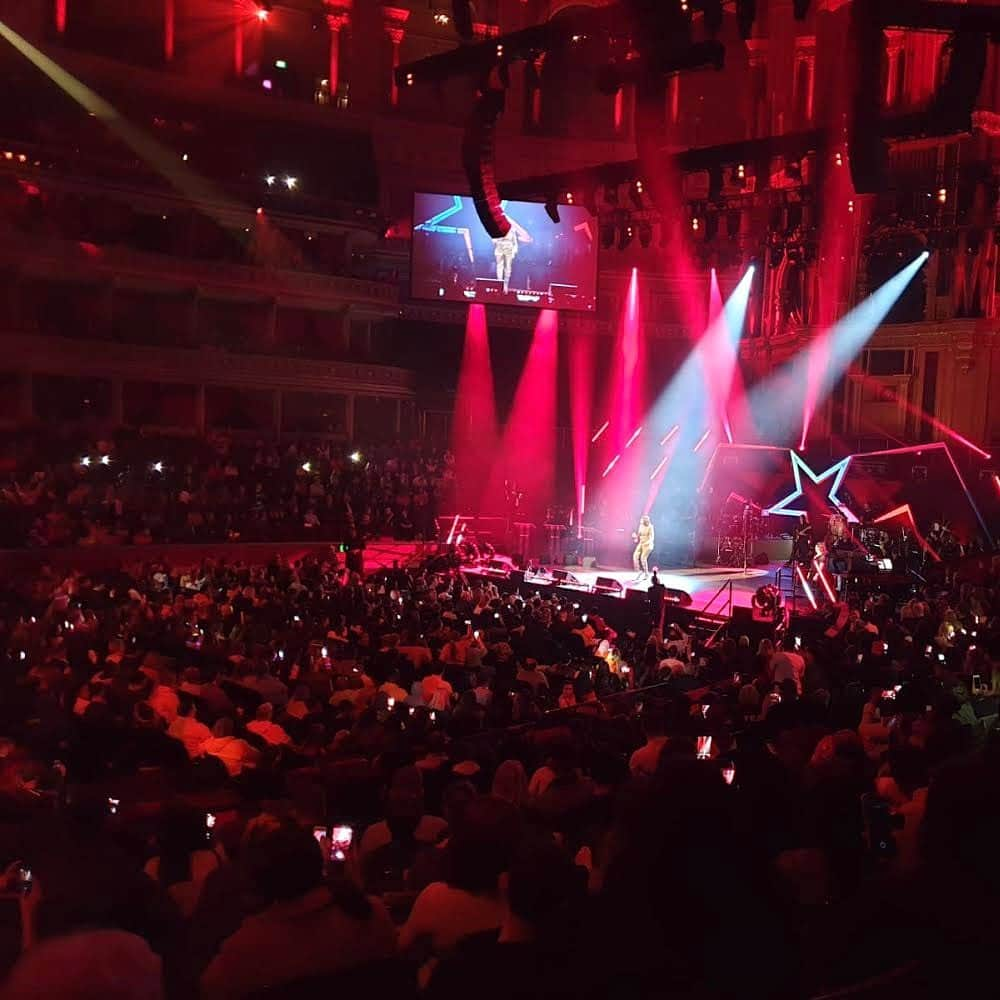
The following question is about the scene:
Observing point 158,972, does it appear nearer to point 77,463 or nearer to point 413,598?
point 413,598

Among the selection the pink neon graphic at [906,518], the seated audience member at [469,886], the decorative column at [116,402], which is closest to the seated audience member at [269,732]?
the seated audience member at [469,886]

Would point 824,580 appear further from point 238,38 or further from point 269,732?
point 238,38

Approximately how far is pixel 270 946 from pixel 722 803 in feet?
4.10

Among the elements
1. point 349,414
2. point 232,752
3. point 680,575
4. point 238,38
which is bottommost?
point 680,575

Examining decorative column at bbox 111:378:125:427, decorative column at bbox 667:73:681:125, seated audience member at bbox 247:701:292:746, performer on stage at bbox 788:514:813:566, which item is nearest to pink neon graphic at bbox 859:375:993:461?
performer on stage at bbox 788:514:813:566

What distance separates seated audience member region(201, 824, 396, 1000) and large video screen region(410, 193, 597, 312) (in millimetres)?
20825

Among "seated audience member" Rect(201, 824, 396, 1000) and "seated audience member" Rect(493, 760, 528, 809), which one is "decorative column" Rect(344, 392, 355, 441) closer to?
"seated audience member" Rect(493, 760, 528, 809)

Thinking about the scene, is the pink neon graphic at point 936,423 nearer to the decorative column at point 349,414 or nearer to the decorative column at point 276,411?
the decorative column at point 349,414

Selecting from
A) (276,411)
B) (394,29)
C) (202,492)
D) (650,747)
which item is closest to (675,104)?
(394,29)

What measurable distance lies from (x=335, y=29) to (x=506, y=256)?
44.8 ft

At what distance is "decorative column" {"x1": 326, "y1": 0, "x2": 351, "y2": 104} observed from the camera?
32.9m

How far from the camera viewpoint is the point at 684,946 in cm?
231

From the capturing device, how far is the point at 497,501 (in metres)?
29.9

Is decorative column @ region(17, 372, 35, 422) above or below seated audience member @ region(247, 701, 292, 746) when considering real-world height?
above
